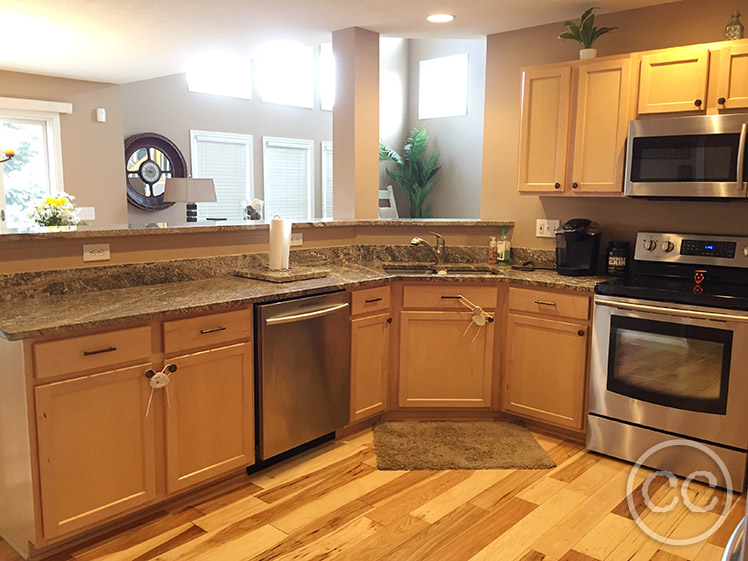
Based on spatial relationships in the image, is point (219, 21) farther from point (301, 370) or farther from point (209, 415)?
point (209, 415)

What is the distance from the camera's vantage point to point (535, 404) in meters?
3.26

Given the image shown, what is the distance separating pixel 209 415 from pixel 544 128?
89.7 inches

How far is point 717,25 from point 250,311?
8.68 ft

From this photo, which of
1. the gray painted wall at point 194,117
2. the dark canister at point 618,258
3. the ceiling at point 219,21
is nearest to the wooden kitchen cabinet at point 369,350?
the dark canister at point 618,258

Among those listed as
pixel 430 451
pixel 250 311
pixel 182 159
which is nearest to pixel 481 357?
pixel 430 451

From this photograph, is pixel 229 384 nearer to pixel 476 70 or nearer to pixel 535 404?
pixel 535 404

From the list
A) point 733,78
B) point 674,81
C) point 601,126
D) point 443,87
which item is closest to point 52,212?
point 601,126

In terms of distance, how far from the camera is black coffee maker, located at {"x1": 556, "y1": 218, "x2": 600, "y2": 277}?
3.27 meters

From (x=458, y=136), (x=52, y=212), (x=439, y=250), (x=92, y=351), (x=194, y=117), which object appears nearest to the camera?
(x=92, y=351)

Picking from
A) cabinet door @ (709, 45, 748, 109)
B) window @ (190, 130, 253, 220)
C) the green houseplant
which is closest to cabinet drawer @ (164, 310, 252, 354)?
cabinet door @ (709, 45, 748, 109)

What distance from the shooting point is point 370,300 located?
10.3ft

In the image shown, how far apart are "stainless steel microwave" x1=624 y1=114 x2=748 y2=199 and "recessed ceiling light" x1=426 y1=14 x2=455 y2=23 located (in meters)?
1.23

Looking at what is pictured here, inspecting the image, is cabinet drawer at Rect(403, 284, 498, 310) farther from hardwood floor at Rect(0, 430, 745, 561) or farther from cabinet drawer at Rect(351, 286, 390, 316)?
hardwood floor at Rect(0, 430, 745, 561)

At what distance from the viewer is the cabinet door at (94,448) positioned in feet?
6.64
